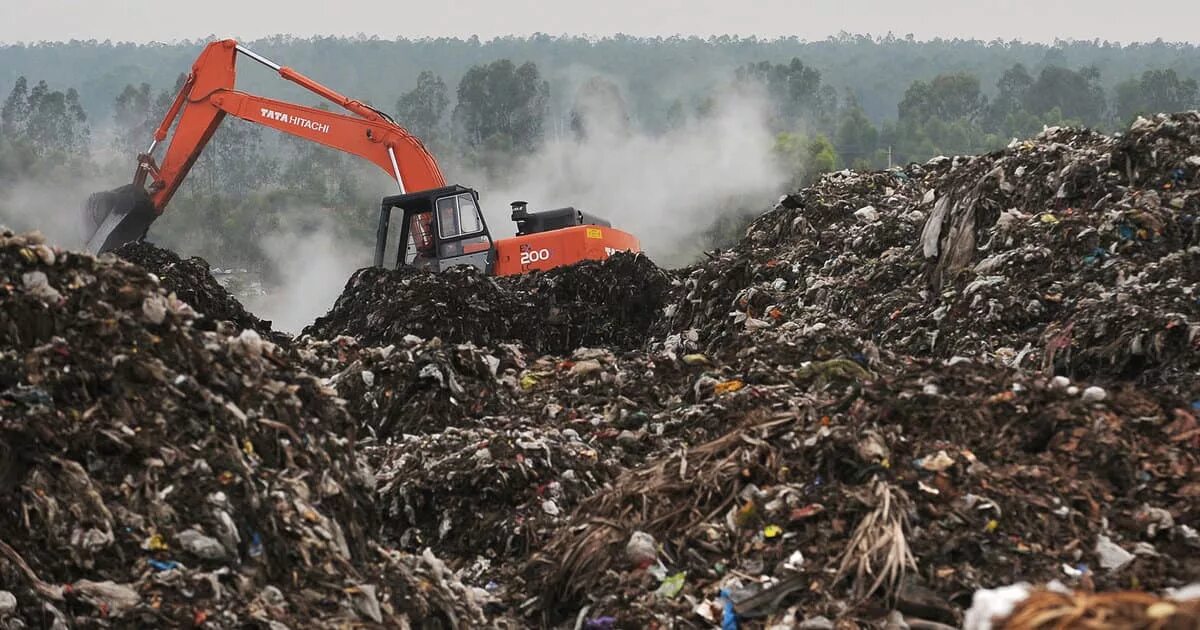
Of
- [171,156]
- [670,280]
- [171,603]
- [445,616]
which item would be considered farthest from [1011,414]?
[171,156]

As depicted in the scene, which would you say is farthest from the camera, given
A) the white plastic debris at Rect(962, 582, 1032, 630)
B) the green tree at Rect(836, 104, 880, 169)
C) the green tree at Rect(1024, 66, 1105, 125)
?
the green tree at Rect(1024, 66, 1105, 125)

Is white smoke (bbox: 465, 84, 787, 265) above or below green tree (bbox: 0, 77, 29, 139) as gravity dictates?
below

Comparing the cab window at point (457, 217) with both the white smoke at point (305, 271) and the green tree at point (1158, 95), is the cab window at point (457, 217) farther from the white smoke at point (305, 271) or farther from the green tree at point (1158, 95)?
the green tree at point (1158, 95)

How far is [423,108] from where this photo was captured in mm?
85688

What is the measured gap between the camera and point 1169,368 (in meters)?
6.46

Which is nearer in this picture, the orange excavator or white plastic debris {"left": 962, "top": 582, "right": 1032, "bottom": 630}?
white plastic debris {"left": 962, "top": 582, "right": 1032, "bottom": 630}

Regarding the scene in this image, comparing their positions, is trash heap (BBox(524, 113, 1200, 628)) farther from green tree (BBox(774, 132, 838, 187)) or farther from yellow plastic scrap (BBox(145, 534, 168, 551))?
green tree (BBox(774, 132, 838, 187))

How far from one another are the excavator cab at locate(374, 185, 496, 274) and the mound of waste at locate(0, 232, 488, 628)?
7323 millimetres

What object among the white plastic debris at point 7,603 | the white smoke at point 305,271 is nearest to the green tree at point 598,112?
the white smoke at point 305,271

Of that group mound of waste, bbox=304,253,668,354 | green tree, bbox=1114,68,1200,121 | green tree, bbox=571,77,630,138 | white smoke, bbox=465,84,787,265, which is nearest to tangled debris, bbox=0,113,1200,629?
mound of waste, bbox=304,253,668,354

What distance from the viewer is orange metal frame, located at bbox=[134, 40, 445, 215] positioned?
13.9 m

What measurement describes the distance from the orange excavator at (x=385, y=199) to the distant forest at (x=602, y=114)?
85.2 ft

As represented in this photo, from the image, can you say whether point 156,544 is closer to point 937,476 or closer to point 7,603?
point 7,603

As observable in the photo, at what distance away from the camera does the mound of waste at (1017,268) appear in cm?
702
